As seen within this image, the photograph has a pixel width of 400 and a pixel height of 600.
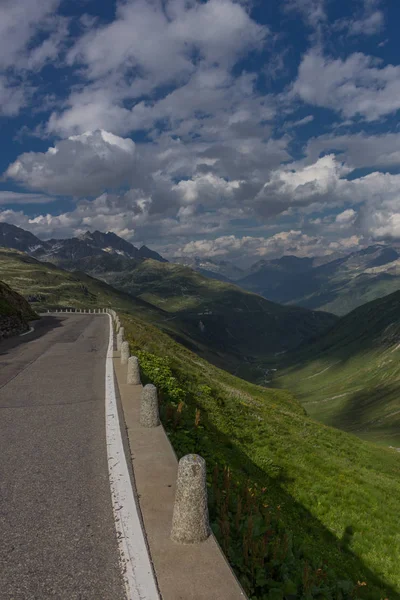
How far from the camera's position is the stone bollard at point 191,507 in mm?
5996

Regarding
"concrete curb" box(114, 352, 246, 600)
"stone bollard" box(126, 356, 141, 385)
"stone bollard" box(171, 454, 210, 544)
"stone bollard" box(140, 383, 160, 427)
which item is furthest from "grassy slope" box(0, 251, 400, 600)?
"stone bollard" box(171, 454, 210, 544)

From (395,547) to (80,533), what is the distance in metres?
12.9

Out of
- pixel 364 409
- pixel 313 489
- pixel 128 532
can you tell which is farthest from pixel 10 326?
pixel 364 409

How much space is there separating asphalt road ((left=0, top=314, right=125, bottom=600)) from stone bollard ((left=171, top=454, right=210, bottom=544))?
111 centimetres

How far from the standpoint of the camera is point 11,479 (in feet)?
27.2

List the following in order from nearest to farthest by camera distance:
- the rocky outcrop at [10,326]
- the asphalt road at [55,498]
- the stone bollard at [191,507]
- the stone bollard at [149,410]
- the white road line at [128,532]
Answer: the white road line at [128,532]
the asphalt road at [55,498]
the stone bollard at [191,507]
the stone bollard at [149,410]
the rocky outcrop at [10,326]

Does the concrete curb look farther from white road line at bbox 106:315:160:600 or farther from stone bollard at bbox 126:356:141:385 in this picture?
stone bollard at bbox 126:356:141:385

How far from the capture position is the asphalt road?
5.36 meters

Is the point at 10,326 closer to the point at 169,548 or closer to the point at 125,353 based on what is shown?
the point at 125,353

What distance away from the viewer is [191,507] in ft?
19.7

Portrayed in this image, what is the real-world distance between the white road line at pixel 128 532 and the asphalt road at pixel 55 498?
14cm

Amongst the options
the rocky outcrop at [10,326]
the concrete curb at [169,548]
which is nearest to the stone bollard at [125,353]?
the concrete curb at [169,548]

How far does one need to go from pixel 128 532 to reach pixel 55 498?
212cm

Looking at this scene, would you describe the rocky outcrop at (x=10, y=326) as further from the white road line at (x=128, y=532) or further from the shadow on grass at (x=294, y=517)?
the white road line at (x=128, y=532)
